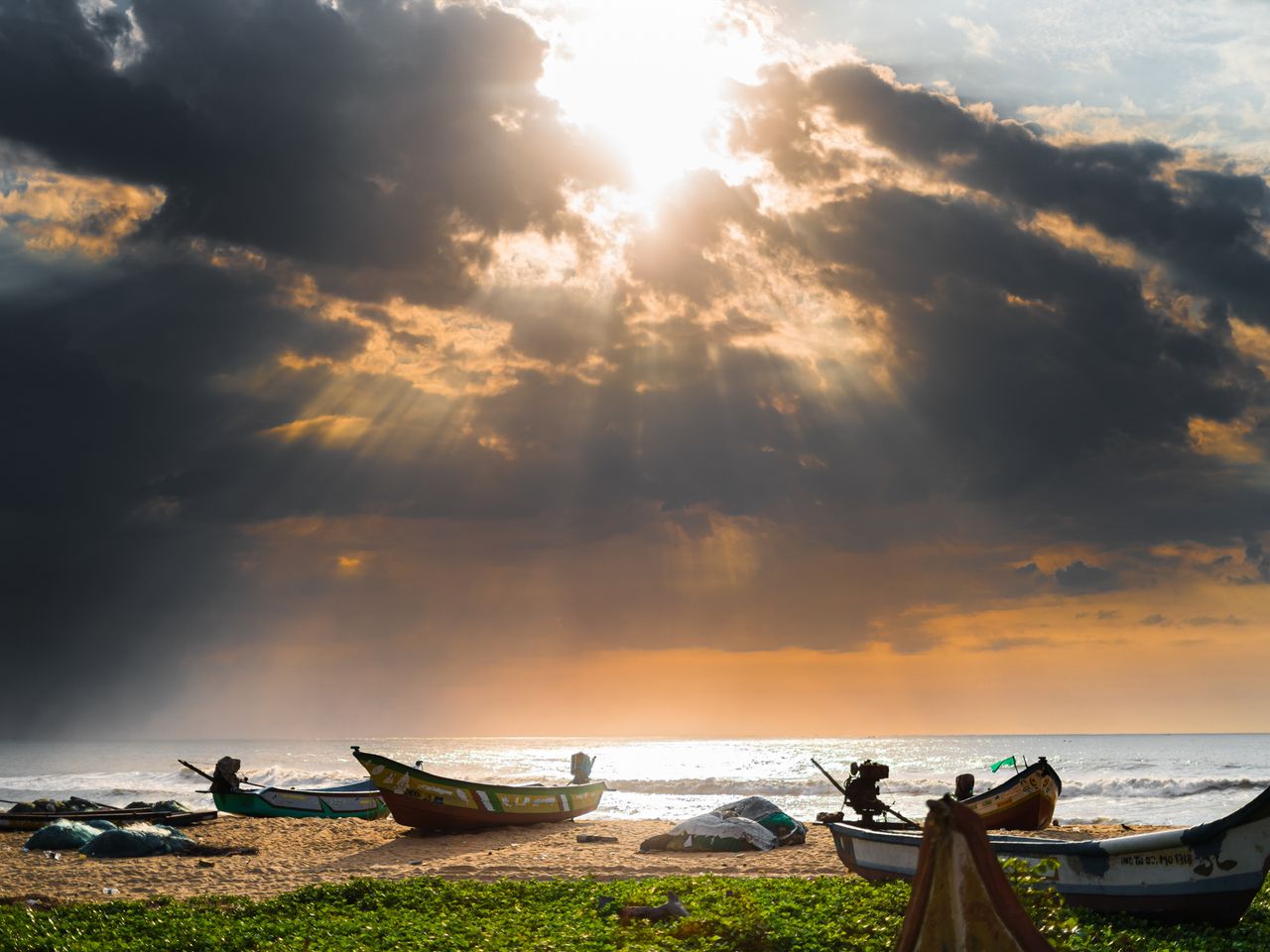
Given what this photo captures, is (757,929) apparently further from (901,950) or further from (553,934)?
(901,950)

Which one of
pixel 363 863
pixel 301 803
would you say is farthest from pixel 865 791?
pixel 301 803

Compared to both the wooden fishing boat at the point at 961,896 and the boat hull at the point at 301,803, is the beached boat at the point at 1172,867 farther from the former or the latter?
the boat hull at the point at 301,803

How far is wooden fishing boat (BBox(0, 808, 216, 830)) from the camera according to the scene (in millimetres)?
28906

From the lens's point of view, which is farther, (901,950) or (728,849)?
(728,849)

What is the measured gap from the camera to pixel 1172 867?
37.4 ft

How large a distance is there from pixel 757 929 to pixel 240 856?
15.9 m

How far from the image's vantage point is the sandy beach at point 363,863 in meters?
18.4

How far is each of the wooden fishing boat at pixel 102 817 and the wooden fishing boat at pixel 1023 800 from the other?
23.5 metres

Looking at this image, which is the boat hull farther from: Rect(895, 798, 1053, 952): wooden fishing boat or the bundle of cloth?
Rect(895, 798, 1053, 952): wooden fishing boat

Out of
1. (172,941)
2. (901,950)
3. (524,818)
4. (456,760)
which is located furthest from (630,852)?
(456,760)

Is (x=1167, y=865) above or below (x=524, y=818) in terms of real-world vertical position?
above

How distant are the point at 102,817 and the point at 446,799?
34.8 feet

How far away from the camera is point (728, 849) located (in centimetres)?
2275

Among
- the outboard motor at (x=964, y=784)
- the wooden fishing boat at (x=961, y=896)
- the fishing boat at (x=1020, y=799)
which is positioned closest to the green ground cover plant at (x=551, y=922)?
the wooden fishing boat at (x=961, y=896)
